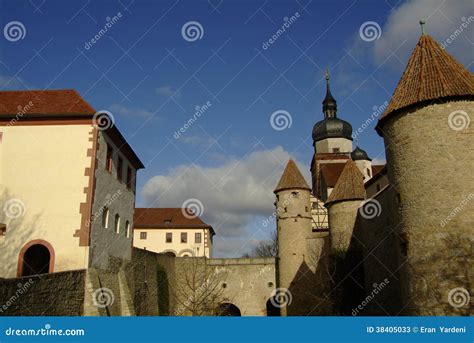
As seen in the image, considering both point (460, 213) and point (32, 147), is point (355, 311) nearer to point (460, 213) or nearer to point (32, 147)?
point (460, 213)

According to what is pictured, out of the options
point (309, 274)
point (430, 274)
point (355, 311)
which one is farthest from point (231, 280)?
point (430, 274)

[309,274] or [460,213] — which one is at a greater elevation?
[309,274]

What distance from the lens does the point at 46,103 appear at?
17703 millimetres

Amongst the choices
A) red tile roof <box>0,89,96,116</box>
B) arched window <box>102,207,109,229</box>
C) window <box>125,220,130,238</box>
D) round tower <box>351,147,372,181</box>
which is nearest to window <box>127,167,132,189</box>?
window <box>125,220,130,238</box>

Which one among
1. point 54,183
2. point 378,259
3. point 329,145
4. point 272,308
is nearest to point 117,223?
point 54,183

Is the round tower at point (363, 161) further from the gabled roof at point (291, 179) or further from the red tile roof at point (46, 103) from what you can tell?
the red tile roof at point (46, 103)

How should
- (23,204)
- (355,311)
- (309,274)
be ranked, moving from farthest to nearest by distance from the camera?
(309,274) → (355,311) → (23,204)

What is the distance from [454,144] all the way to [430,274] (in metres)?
4.12

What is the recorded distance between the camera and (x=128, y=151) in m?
21.3

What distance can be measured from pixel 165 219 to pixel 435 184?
4368 cm

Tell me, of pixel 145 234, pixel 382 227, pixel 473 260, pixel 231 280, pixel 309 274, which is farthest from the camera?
pixel 145 234

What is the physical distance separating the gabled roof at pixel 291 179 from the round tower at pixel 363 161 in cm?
3185

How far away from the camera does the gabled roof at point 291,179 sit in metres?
33.9

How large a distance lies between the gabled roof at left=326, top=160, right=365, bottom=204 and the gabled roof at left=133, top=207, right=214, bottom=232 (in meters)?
27.9
